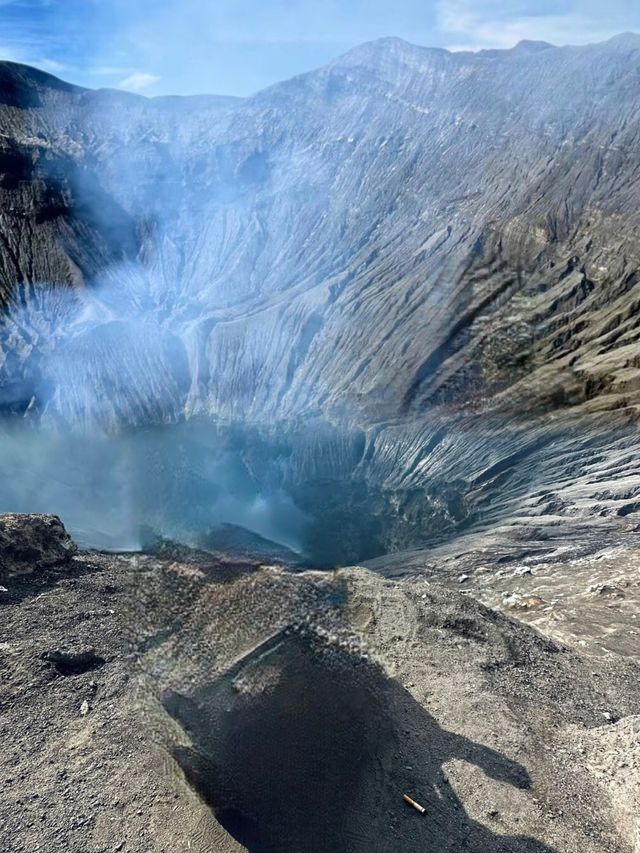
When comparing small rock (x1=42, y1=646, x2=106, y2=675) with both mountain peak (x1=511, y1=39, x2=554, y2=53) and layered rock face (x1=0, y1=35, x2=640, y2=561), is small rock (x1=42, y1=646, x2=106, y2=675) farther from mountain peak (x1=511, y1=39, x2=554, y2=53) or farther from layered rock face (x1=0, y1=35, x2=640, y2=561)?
mountain peak (x1=511, y1=39, x2=554, y2=53)

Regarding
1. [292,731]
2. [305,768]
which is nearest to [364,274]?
[292,731]

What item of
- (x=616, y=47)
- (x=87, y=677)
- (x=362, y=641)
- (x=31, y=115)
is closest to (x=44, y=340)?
(x=31, y=115)

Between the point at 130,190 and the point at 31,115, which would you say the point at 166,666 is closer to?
the point at 130,190

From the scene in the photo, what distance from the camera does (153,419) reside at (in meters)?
38.9

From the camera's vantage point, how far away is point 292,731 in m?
8.79

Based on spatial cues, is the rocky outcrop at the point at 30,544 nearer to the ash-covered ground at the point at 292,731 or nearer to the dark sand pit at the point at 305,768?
the ash-covered ground at the point at 292,731

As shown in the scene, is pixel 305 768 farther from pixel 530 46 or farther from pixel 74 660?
pixel 530 46

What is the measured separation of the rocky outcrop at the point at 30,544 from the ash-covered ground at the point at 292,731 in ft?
7.16

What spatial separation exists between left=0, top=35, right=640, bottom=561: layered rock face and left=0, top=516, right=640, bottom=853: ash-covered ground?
11450mm

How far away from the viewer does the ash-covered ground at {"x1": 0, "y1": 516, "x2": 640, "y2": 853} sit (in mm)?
8773

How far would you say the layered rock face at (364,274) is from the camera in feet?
89.5

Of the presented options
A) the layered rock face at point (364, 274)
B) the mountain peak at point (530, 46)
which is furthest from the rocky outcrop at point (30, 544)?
the mountain peak at point (530, 46)

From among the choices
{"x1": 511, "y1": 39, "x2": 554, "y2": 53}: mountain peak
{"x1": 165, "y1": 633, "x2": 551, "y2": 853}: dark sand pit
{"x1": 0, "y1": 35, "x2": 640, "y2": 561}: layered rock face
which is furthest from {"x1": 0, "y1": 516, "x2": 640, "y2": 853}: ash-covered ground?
{"x1": 511, "y1": 39, "x2": 554, "y2": 53}: mountain peak

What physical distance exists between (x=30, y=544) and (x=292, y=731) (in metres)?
10.1
